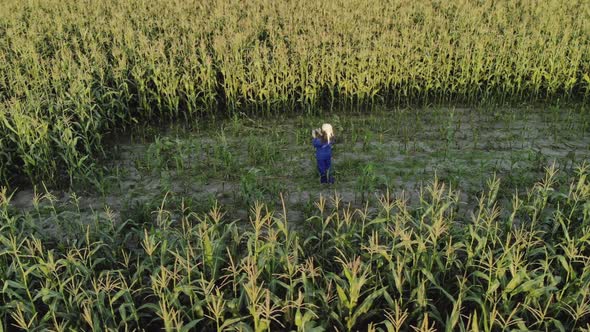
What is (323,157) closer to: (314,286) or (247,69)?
(314,286)

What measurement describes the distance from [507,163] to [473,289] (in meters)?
3.33

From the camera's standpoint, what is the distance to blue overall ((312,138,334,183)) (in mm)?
5324

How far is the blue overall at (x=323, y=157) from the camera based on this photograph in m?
5.32

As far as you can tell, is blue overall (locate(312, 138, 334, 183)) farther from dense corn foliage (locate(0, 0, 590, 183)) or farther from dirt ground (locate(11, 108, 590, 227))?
dense corn foliage (locate(0, 0, 590, 183))

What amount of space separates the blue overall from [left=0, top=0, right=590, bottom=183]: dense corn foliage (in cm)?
227

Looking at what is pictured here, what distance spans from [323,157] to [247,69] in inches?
144

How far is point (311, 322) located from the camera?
2951mm

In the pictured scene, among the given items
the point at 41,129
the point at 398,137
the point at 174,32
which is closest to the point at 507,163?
the point at 398,137

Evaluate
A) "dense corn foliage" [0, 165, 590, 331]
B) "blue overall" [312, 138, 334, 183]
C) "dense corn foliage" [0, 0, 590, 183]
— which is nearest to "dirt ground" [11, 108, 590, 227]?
"blue overall" [312, 138, 334, 183]

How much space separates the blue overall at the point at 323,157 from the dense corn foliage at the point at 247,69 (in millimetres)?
2271

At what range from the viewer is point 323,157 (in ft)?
17.7

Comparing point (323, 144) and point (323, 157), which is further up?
point (323, 144)

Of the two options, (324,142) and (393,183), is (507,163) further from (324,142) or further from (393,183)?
(324,142)

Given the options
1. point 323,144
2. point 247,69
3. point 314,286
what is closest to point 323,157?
point 323,144
